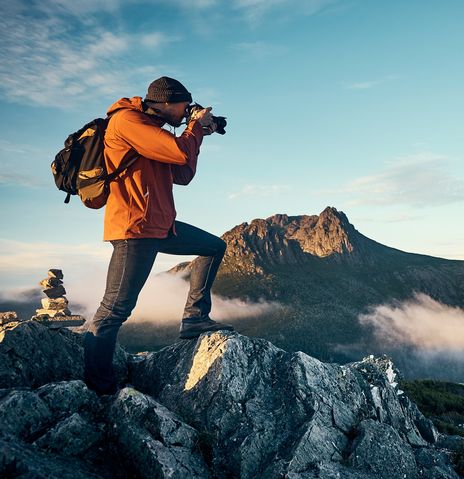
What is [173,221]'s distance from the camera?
21.6ft

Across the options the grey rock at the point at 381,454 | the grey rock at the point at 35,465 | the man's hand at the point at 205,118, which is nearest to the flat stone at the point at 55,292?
the man's hand at the point at 205,118

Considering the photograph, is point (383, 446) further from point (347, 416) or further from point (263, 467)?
point (263, 467)

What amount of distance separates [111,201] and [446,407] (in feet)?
51.9

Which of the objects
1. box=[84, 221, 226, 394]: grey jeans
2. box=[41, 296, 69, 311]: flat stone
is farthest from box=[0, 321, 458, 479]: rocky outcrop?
box=[41, 296, 69, 311]: flat stone

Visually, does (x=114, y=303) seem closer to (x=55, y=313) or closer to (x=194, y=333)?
(x=194, y=333)

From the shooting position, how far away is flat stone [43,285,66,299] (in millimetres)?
64188

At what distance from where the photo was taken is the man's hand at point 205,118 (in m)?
6.75

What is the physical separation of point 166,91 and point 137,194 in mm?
1687

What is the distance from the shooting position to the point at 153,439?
5.22 m

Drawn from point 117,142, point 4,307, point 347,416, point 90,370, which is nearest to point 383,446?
point 347,416

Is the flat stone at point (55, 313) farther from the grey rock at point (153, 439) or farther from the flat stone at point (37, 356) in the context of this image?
the grey rock at point (153, 439)

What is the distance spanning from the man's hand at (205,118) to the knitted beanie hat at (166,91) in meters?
0.30

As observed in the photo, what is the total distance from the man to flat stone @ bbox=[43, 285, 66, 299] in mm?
63280

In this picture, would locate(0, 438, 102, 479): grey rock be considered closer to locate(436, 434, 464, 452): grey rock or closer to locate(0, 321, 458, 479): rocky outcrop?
locate(0, 321, 458, 479): rocky outcrop
